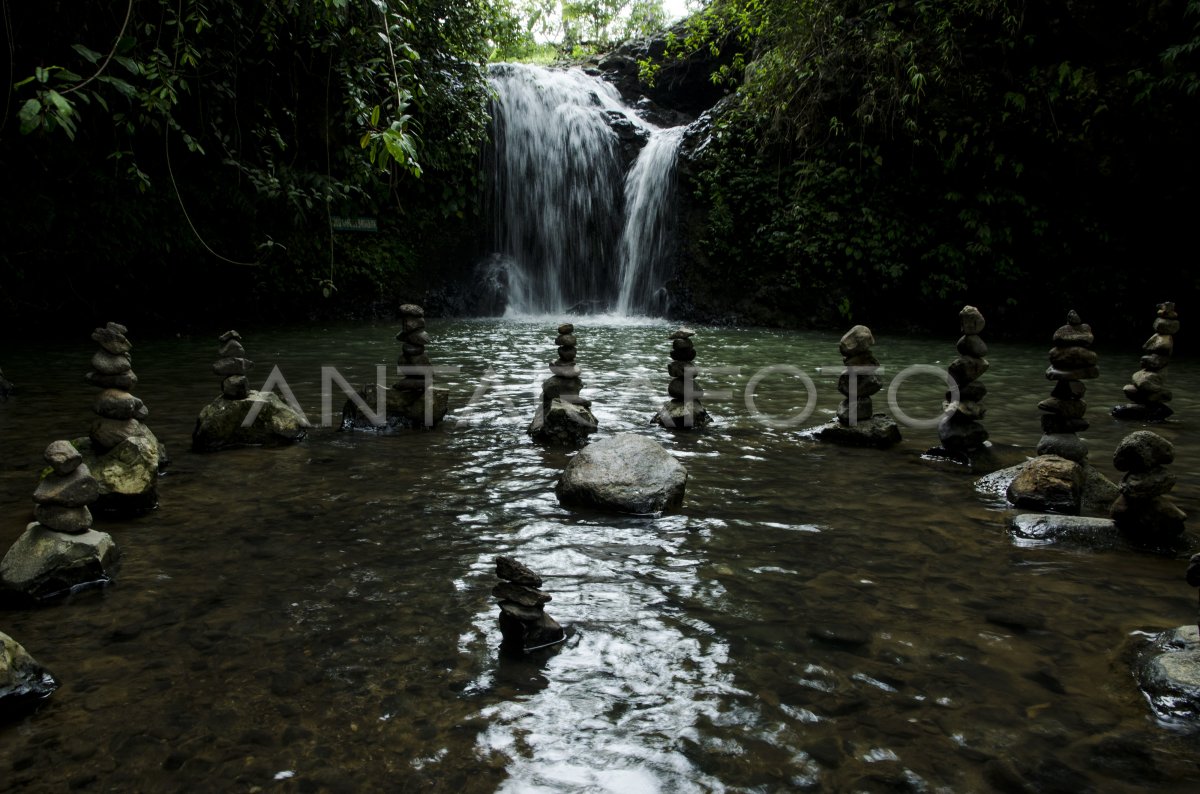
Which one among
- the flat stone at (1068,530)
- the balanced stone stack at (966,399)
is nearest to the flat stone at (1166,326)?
the balanced stone stack at (966,399)

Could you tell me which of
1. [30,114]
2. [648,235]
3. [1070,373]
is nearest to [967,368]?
[1070,373]

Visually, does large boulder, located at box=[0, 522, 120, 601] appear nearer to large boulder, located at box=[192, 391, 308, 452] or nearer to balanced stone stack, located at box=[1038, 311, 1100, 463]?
large boulder, located at box=[192, 391, 308, 452]

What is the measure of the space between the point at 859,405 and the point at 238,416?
4625 millimetres

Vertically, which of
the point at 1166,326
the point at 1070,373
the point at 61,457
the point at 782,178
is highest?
the point at 782,178

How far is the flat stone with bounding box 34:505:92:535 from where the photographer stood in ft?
9.70

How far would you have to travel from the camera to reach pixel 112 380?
4043mm

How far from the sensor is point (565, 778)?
1.96 m

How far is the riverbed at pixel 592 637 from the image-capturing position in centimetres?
200

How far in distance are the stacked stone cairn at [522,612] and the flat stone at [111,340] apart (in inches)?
108

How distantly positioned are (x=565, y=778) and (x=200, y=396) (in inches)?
252

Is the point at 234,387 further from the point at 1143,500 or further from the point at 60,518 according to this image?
the point at 1143,500

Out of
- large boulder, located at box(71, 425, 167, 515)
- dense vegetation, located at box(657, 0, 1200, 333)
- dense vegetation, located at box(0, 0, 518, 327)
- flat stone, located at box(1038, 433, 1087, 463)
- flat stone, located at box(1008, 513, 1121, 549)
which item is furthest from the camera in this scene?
dense vegetation, located at box(657, 0, 1200, 333)

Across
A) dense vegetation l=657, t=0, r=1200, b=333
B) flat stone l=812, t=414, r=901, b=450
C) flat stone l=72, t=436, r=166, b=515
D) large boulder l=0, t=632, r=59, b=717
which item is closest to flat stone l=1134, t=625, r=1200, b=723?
flat stone l=812, t=414, r=901, b=450

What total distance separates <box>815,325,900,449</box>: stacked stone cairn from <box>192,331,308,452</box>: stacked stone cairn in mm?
4094
